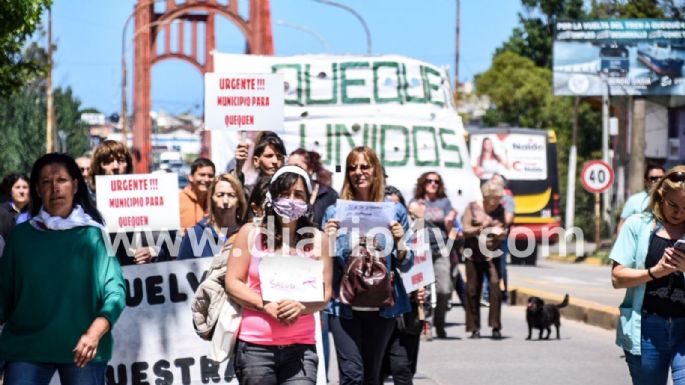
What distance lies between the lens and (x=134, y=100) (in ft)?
338

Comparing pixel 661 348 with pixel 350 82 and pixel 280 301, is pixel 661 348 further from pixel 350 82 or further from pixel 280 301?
pixel 350 82

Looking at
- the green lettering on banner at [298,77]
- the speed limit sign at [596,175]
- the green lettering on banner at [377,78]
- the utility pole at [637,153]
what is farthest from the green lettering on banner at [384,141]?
the utility pole at [637,153]

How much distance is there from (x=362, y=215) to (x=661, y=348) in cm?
190

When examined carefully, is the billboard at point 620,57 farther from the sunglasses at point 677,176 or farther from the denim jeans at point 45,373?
the denim jeans at point 45,373

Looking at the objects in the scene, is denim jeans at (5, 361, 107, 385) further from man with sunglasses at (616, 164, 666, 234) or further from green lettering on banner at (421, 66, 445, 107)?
green lettering on banner at (421, 66, 445, 107)

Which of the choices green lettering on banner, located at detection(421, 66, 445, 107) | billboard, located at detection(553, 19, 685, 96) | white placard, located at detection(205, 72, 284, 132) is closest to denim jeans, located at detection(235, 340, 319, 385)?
white placard, located at detection(205, 72, 284, 132)

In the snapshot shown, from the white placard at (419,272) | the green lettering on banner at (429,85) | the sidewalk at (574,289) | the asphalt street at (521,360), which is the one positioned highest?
the green lettering on banner at (429,85)

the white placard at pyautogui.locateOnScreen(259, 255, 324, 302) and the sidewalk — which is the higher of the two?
the white placard at pyautogui.locateOnScreen(259, 255, 324, 302)

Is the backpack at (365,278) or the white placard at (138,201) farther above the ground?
the white placard at (138,201)

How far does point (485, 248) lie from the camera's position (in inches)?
599

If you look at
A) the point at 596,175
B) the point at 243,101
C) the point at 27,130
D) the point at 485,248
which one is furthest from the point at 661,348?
the point at 596,175

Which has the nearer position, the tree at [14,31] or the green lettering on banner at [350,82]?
the tree at [14,31]

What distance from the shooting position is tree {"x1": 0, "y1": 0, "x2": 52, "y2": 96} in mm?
15852

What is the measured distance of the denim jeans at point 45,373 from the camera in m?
6.13
